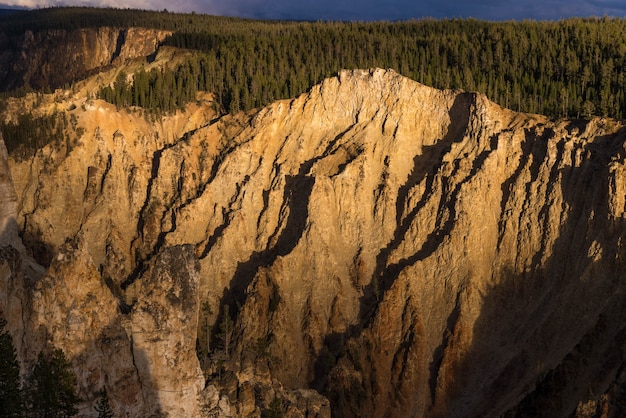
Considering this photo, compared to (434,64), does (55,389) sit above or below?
below

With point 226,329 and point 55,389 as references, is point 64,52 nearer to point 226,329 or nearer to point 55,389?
point 226,329

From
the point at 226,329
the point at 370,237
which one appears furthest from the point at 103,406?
the point at 370,237

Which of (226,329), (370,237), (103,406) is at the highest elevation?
(370,237)

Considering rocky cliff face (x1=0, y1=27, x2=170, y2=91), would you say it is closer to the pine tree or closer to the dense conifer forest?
the dense conifer forest

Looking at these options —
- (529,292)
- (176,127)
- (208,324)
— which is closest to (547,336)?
(529,292)

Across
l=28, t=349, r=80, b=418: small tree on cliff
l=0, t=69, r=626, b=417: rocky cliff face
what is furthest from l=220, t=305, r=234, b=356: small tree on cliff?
l=28, t=349, r=80, b=418: small tree on cliff

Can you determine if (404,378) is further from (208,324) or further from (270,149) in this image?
(270,149)

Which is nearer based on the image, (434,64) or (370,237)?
(370,237)

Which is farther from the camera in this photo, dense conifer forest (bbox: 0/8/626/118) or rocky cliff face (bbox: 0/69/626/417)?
dense conifer forest (bbox: 0/8/626/118)
